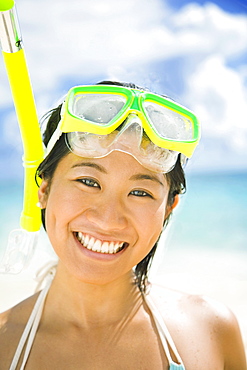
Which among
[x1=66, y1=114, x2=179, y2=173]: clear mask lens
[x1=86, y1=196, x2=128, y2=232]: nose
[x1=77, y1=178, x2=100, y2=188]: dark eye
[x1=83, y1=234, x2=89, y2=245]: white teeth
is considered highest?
[x1=66, y1=114, x2=179, y2=173]: clear mask lens

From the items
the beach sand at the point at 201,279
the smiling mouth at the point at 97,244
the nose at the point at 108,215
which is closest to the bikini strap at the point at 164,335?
the smiling mouth at the point at 97,244

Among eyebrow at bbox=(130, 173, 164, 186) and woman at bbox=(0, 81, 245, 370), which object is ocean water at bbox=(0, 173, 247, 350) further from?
eyebrow at bbox=(130, 173, 164, 186)

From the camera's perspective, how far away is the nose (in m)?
1.88

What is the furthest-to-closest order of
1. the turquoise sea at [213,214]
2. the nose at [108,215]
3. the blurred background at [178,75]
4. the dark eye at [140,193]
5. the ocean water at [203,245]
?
the turquoise sea at [213,214]
the ocean water at [203,245]
the blurred background at [178,75]
the dark eye at [140,193]
the nose at [108,215]

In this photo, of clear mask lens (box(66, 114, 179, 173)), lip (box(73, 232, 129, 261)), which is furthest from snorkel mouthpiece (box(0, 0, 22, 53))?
lip (box(73, 232, 129, 261))

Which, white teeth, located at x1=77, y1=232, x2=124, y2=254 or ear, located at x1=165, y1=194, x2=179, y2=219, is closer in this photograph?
white teeth, located at x1=77, y1=232, x2=124, y2=254

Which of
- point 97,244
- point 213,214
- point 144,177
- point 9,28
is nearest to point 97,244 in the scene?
point 97,244

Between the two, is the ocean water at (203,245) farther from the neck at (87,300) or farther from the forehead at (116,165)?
the forehead at (116,165)

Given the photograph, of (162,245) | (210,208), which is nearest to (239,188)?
(210,208)

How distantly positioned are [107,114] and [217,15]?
503cm

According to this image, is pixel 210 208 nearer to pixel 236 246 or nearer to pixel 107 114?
pixel 236 246

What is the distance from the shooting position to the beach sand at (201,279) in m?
4.73

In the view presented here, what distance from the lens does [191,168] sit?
249 centimetres

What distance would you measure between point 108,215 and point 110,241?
13 cm
